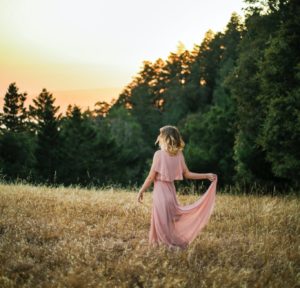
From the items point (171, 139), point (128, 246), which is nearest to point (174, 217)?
point (128, 246)

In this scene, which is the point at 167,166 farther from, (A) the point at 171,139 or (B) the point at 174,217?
(B) the point at 174,217

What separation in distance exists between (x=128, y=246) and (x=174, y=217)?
2.95ft

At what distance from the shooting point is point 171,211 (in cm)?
654

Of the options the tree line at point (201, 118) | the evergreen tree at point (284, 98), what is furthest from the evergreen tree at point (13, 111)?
the evergreen tree at point (284, 98)

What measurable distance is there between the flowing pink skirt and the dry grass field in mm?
247

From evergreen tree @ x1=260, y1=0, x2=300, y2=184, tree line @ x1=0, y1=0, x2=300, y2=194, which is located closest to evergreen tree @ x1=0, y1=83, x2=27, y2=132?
tree line @ x1=0, y1=0, x2=300, y2=194

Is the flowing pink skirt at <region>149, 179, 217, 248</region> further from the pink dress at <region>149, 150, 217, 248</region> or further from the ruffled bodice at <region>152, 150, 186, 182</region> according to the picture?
the ruffled bodice at <region>152, 150, 186, 182</region>

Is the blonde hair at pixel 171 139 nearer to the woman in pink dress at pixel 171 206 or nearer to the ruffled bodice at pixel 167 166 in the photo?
the woman in pink dress at pixel 171 206

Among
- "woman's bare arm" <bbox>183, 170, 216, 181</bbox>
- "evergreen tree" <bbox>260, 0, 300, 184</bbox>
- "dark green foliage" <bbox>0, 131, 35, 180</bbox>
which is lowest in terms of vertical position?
"dark green foliage" <bbox>0, 131, 35, 180</bbox>

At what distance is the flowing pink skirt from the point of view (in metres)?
6.49

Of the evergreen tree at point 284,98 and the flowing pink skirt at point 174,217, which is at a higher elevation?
the evergreen tree at point 284,98

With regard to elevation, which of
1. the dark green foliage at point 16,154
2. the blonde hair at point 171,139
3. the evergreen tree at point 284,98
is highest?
the evergreen tree at point 284,98

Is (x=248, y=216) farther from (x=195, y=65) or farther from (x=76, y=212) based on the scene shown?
(x=195, y=65)

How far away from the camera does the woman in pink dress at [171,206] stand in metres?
6.49
